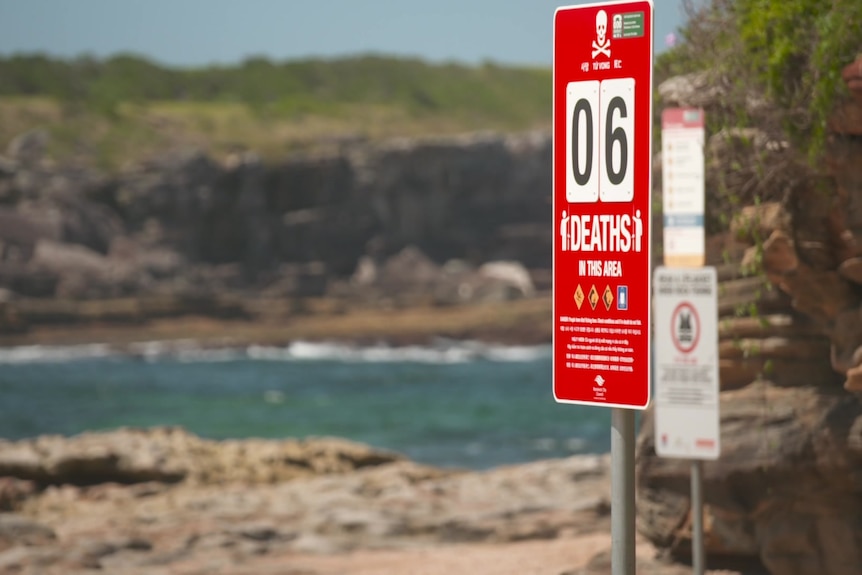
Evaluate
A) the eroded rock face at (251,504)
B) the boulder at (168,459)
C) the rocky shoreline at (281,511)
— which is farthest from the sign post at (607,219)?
the boulder at (168,459)

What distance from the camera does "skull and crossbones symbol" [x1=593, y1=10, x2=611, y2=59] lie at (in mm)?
3914

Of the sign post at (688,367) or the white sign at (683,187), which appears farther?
the white sign at (683,187)

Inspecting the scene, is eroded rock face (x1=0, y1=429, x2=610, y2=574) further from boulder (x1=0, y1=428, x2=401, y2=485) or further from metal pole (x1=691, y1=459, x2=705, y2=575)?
metal pole (x1=691, y1=459, x2=705, y2=575)

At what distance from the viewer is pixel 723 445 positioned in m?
8.31

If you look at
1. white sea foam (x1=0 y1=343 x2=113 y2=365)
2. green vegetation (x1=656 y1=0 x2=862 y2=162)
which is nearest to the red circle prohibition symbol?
green vegetation (x1=656 y1=0 x2=862 y2=162)

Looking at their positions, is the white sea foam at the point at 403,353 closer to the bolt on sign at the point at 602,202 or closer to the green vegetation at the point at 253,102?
the green vegetation at the point at 253,102

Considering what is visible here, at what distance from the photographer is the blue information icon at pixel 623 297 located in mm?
3879

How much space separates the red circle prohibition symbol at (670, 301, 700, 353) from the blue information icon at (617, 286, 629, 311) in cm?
256

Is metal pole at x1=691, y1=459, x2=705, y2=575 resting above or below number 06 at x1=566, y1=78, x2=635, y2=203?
below

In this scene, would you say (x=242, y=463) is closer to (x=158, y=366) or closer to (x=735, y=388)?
(x=735, y=388)

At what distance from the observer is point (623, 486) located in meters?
3.92

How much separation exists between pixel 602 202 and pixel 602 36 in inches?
17.5

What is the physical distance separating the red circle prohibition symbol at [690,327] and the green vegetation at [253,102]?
81317mm

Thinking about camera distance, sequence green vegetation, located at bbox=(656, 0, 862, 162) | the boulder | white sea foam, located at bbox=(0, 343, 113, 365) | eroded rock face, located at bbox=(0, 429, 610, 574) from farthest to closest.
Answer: white sea foam, located at bbox=(0, 343, 113, 365) < the boulder < eroded rock face, located at bbox=(0, 429, 610, 574) < green vegetation, located at bbox=(656, 0, 862, 162)
